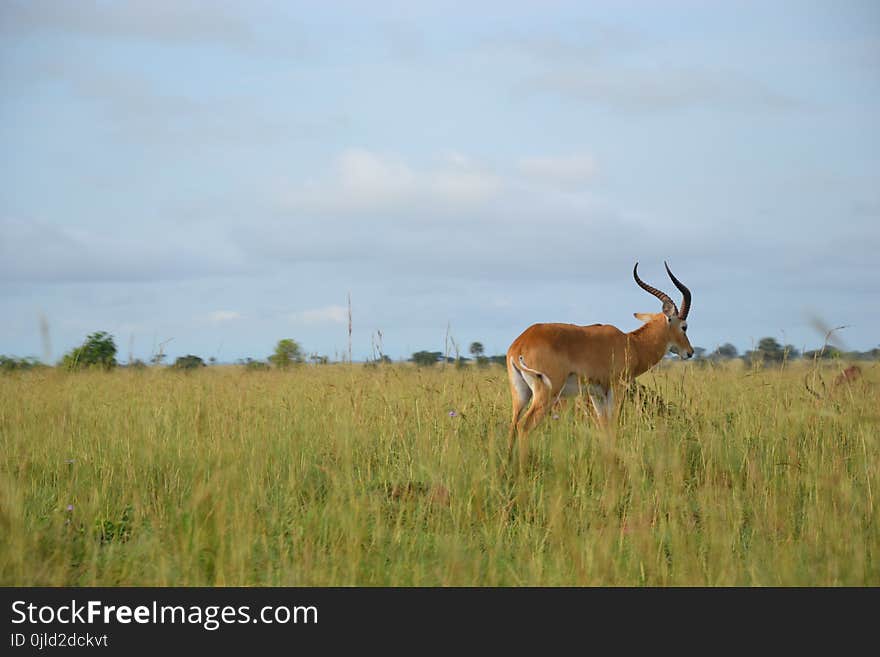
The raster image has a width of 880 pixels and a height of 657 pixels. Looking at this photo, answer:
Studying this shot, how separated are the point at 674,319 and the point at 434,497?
548cm

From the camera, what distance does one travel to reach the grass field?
4395 millimetres

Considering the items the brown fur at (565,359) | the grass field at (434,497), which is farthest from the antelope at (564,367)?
the grass field at (434,497)

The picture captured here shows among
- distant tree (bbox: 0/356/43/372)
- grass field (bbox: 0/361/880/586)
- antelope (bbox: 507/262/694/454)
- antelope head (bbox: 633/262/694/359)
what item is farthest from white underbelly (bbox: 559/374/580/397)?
distant tree (bbox: 0/356/43/372)

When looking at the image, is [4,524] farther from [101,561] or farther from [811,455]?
[811,455]

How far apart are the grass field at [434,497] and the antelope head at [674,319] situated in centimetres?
115

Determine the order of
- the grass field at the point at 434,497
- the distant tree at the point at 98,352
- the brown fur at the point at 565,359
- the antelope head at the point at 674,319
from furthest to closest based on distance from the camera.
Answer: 1. the distant tree at the point at 98,352
2. the antelope head at the point at 674,319
3. the brown fur at the point at 565,359
4. the grass field at the point at 434,497

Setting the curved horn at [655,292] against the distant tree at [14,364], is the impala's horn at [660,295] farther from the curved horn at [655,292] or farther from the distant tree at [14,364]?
the distant tree at [14,364]

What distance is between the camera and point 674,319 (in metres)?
10.2

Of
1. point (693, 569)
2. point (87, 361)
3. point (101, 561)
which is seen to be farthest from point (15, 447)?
point (87, 361)

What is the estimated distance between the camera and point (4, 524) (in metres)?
4.89

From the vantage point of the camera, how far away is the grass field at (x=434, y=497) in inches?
173
